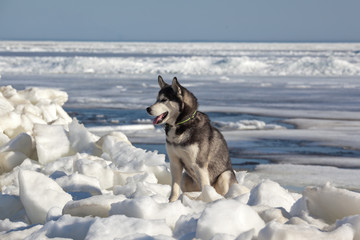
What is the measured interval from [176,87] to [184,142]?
42 centimetres

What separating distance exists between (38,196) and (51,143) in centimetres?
238

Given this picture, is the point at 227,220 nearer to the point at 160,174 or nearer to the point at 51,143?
the point at 160,174

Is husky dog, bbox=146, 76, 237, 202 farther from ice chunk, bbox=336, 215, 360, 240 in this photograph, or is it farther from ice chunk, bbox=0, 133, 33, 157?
ice chunk, bbox=0, 133, 33, 157

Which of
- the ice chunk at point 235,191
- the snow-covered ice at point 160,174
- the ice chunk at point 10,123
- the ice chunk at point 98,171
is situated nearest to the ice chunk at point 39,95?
the snow-covered ice at point 160,174

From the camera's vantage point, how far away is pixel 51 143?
646 centimetres

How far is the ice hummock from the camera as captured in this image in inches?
121

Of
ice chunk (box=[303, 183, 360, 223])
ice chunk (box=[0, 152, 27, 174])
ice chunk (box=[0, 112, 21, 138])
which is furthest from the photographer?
ice chunk (box=[0, 112, 21, 138])

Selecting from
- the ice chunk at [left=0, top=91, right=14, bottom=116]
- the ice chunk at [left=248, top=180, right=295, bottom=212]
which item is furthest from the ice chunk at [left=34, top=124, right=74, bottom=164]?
the ice chunk at [left=248, top=180, right=295, bottom=212]

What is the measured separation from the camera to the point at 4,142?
6887 mm

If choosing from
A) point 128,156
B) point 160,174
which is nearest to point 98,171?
point 160,174

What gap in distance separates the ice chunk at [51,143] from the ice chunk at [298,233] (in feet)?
→ 12.7

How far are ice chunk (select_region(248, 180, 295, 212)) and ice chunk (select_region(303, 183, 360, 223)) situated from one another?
0.57 metres

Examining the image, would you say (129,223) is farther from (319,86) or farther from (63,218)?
(319,86)

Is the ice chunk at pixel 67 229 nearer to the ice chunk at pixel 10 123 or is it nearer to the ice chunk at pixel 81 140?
the ice chunk at pixel 81 140
